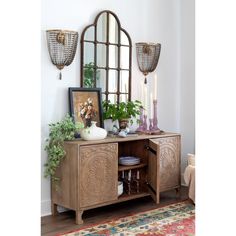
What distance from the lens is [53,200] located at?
370 centimetres

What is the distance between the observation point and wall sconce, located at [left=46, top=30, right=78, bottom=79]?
3.63 m

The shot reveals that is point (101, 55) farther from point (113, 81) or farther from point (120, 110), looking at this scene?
point (120, 110)

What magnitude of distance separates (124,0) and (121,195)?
2.09 metres

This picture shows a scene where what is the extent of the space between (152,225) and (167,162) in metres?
0.99

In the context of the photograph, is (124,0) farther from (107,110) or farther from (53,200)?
(53,200)

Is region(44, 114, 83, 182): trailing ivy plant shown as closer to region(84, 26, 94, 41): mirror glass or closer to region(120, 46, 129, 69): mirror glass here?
region(84, 26, 94, 41): mirror glass

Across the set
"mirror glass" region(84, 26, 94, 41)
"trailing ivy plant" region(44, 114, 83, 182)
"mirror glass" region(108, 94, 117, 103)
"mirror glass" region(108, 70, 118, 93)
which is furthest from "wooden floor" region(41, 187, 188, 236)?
"mirror glass" region(84, 26, 94, 41)

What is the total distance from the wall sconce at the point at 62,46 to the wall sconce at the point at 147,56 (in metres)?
0.97

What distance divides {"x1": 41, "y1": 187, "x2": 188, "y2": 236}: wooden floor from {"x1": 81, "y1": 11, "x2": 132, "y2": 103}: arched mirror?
110cm

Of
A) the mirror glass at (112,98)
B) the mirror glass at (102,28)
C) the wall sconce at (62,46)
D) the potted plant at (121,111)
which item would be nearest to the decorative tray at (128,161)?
the potted plant at (121,111)

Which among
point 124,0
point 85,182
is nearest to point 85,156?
point 85,182

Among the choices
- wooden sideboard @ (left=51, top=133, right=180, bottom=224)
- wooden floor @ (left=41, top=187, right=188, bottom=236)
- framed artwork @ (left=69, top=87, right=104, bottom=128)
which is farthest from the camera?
framed artwork @ (left=69, top=87, right=104, bottom=128)

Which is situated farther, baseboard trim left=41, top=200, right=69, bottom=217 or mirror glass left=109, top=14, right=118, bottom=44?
mirror glass left=109, top=14, right=118, bottom=44
